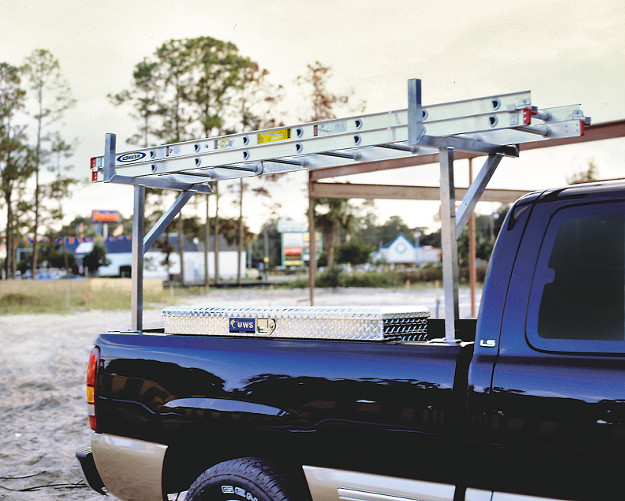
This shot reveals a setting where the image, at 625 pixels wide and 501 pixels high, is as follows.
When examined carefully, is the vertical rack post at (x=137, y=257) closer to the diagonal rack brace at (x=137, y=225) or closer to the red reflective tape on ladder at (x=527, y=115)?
the diagonal rack brace at (x=137, y=225)

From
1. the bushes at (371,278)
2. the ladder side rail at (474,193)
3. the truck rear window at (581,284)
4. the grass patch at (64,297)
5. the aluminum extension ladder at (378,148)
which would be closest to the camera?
the truck rear window at (581,284)

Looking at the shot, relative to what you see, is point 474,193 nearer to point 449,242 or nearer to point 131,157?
point 449,242

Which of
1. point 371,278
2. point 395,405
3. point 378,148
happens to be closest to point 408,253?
point 371,278

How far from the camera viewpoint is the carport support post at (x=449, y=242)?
3264 mm

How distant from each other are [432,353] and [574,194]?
2.76ft

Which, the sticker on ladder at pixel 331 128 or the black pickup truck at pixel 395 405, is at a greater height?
the sticker on ladder at pixel 331 128

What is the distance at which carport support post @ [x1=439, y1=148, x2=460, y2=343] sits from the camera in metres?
3.26

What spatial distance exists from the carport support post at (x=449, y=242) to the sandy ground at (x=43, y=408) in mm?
3337

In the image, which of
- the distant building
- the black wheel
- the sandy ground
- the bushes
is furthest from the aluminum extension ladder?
the distant building

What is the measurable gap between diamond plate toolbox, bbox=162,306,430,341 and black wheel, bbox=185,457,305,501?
2.01 ft

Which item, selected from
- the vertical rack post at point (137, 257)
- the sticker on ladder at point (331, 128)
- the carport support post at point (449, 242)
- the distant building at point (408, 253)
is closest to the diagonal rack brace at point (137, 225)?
the vertical rack post at point (137, 257)

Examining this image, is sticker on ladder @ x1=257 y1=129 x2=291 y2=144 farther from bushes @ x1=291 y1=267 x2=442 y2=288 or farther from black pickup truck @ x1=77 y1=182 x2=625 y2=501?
bushes @ x1=291 y1=267 x2=442 y2=288

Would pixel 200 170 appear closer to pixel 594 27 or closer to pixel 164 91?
pixel 594 27

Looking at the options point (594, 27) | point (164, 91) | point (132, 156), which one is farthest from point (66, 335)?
point (164, 91)
